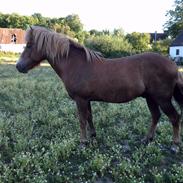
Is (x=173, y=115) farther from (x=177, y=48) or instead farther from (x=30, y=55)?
(x=177, y=48)

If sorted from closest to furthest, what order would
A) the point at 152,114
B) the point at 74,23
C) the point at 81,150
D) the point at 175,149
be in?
the point at 81,150 < the point at 175,149 < the point at 152,114 < the point at 74,23

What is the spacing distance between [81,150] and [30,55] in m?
2.08

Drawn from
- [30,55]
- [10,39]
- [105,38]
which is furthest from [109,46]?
[10,39]

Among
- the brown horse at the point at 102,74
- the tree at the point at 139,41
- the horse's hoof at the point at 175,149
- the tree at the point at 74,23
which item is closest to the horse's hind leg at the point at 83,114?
the brown horse at the point at 102,74

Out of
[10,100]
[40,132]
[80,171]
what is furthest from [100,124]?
[10,100]

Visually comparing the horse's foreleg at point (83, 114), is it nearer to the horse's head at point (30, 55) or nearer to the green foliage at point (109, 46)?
the horse's head at point (30, 55)

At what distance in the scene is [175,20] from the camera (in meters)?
68.5

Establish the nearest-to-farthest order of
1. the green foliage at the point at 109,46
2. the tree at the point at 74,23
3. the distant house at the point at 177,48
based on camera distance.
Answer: the green foliage at the point at 109,46, the distant house at the point at 177,48, the tree at the point at 74,23

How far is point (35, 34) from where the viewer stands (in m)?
6.36

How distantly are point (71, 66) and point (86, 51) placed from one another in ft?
1.36

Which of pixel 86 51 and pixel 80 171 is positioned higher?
pixel 86 51

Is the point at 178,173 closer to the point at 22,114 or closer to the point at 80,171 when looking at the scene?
the point at 80,171

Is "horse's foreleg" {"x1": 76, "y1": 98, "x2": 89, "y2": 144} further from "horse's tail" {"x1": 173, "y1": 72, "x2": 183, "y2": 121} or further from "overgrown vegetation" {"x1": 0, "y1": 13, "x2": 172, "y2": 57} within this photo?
"overgrown vegetation" {"x1": 0, "y1": 13, "x2": 172, "y2": 57}

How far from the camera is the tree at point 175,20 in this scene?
67500 mm
